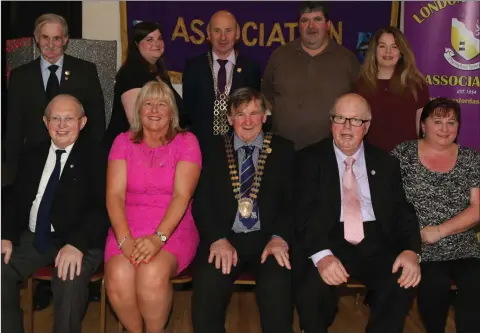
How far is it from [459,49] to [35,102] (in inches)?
111

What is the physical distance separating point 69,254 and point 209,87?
144cm

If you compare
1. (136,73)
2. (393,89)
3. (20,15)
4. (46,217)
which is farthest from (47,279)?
(20,15)

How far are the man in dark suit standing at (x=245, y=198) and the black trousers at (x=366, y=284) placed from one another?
0.14m

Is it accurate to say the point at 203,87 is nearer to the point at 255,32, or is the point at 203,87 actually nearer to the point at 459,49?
the point at 255,32

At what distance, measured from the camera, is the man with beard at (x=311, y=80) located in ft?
13.6

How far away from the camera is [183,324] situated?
392cm

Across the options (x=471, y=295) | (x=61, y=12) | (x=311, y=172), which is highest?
(x=61, y=12)

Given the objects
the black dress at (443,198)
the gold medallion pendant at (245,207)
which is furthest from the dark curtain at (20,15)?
the black dress at (443,198)

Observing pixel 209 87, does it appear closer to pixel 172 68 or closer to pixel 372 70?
pixel 372 70

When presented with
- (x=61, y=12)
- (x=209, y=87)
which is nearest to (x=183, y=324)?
(x=209, y=87)

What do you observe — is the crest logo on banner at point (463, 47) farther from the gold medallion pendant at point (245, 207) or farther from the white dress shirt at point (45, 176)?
the white dress shirt at point (45, 176)

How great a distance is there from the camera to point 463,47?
4699mm

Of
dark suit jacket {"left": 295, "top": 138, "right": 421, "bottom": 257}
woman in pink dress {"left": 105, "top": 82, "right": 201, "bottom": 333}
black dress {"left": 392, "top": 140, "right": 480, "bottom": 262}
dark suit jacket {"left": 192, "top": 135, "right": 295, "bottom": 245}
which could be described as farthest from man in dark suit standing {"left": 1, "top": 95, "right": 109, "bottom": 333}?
black dress {"left": 392, "top": 140, "right": 480, "bottom": 262}

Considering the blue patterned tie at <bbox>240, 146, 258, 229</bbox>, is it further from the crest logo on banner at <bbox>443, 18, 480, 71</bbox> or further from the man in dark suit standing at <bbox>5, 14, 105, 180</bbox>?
the crest logo on banner at <bbox>443, 18, 480, 71</bbox>
